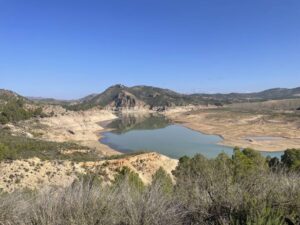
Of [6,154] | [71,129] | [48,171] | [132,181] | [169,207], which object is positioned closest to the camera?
[169,207]

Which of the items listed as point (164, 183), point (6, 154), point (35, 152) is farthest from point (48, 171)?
point (164, 183)

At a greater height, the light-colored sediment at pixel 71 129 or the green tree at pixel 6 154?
the green tree at pixel 6 154

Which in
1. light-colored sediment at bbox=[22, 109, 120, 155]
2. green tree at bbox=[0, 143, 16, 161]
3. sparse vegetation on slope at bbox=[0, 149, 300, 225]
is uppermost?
sparse vegetation on slope at bbox=[0, 149, 300, 225]

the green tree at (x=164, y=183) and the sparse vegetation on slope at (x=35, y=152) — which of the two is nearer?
the green tree at (x=164, y=183)

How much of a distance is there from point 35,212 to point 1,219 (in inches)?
69.6

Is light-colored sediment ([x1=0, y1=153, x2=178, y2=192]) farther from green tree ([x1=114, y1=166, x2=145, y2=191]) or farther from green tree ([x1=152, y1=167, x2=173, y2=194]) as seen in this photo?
green tree ([x1=152, y1=167, x2=173, y2=194])

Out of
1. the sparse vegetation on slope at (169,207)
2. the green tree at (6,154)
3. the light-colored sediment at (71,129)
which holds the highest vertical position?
the sparse vegetation on slope at (169,207)

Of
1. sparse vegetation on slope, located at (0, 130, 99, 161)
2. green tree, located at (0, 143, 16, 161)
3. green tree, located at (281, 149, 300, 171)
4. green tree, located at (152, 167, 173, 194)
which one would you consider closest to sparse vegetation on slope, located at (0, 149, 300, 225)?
green tree, located at (152, 167, 173, 194)

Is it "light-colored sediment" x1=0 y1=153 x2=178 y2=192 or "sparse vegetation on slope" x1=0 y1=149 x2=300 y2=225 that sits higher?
"sparse vegetation on slope" x1=0 y1=149 x2=300 y2=225

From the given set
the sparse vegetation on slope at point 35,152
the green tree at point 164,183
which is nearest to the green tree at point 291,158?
the green tree at point 164,183

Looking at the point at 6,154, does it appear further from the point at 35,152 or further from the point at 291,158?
the point at 291,158

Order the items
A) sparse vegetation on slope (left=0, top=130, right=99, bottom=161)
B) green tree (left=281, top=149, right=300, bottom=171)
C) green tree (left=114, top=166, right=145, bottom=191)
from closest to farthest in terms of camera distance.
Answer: green tree (left=114, top=166, right=145, bottom=191) → green tree (left=281, top=149, right=300, bottom=171) → sparse vegetation on slope (left=0, top=130, right=99, bottom=161)

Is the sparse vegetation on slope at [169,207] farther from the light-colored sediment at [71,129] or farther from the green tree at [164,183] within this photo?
the light-colored sediment at [71,129]

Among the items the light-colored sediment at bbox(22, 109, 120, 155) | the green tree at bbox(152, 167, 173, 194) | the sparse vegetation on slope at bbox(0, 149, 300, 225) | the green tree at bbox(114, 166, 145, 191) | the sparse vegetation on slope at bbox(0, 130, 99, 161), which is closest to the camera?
the sparse vegetation on slope at bbox(0, 149, 300, 225)
